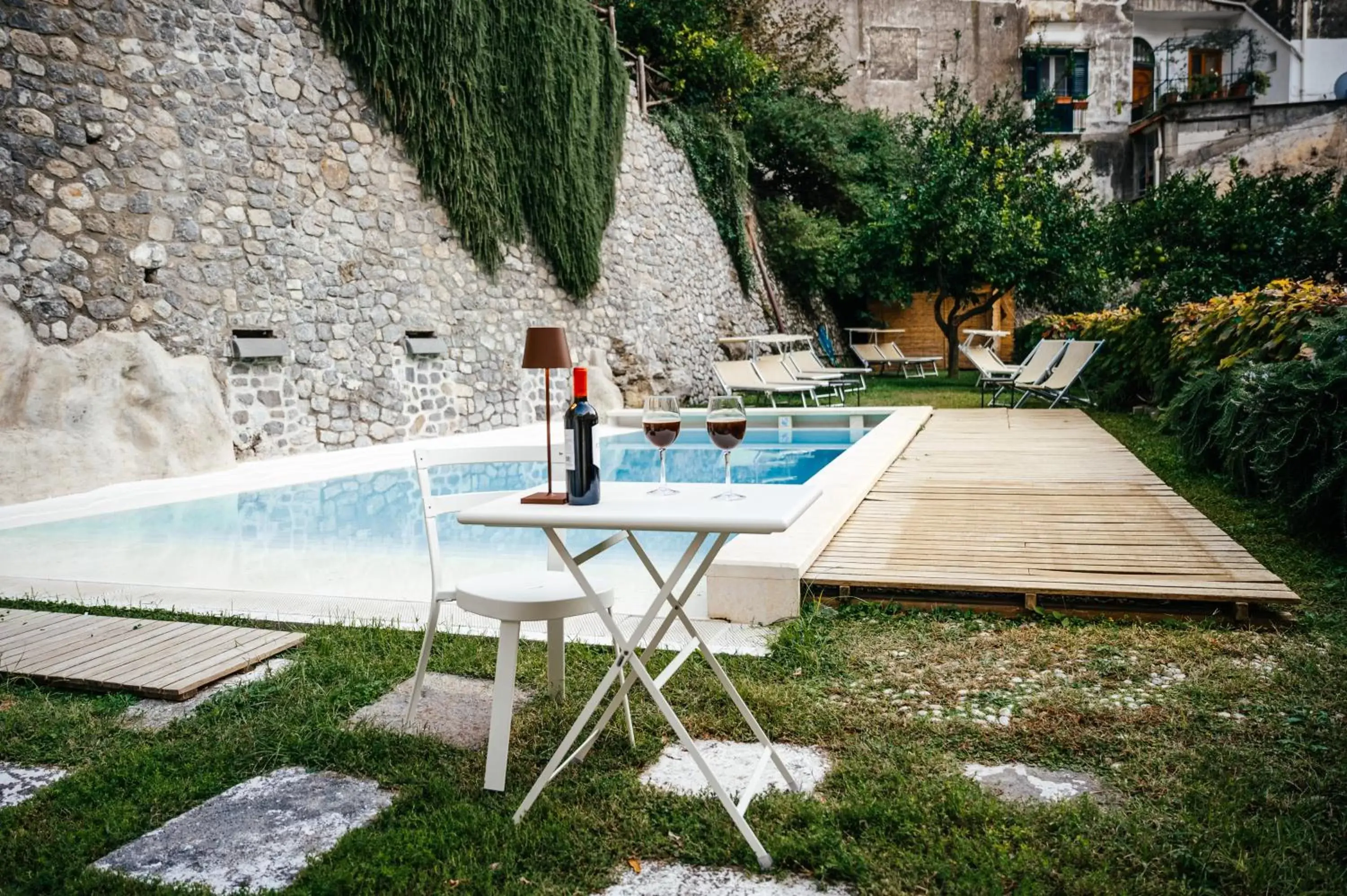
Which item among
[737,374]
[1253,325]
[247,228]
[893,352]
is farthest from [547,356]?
[893,352]

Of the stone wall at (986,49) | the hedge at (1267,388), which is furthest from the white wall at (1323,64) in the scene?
the hedge at (1267,388)

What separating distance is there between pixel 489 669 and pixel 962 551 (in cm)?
211

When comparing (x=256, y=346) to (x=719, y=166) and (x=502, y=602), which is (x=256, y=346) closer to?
(x=502, y=602)

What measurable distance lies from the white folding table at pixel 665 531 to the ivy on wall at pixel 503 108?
868 cm

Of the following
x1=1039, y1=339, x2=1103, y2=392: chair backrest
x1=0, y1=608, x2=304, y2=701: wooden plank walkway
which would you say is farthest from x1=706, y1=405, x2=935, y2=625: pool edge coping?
x1=1039, y1=339, x2=1103, y2=392: chair backrest

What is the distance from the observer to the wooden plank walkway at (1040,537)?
3.54 meters

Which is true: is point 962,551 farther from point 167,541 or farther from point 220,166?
point 220,166

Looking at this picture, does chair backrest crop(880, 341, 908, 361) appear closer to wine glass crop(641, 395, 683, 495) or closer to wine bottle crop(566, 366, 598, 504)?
wine glass crop(641, 395, 683, 495)

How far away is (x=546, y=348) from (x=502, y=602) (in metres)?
0.61

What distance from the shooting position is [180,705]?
2840 millimetres

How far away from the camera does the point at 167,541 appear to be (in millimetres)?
5570

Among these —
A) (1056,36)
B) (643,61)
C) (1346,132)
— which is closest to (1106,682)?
(643,61)

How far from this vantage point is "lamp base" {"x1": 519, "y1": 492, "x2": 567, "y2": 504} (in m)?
2.18

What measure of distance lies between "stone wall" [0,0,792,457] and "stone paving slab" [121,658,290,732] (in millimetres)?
5433
